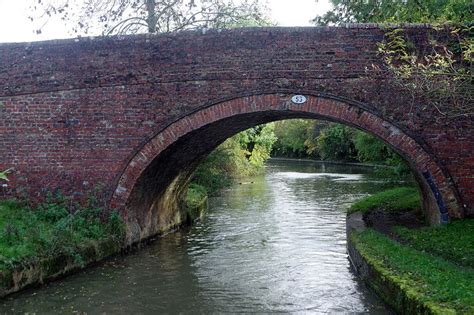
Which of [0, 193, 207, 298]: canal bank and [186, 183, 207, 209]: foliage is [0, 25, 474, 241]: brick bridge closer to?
[0, 193, 207, 298]: canal bank

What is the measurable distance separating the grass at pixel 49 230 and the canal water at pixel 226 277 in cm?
48

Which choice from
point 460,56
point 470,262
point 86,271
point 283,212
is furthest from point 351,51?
point 283,212

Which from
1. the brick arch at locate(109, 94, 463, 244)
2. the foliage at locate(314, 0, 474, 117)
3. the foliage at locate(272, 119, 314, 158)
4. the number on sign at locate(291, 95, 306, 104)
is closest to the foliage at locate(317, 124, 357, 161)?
the foliage at locate(272, 119, 314, 158)

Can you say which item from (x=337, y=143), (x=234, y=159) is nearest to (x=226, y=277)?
(x=234, y=159)

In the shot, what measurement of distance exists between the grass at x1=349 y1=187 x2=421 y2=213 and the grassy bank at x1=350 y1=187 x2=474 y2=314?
2537 mm

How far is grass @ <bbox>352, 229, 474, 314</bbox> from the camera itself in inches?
211

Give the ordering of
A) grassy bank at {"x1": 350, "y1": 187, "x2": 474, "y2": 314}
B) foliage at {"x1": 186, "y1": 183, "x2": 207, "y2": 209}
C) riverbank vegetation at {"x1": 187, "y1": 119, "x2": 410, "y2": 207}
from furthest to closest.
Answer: riverbank vegetation at {"x1": 187, "y1": 119, "x2": 410, "y2": 207}
foliage at {"x1": 186, "y1": 183, "x2": 207, "y2": 209}
grassy bank at {"x1": 350, "y1": 187, "x2": 474, "y2": 314}

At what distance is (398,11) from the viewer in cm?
1246

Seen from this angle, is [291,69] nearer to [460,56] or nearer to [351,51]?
[351,51]

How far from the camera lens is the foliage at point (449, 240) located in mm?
7496

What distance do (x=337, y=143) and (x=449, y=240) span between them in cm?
3860

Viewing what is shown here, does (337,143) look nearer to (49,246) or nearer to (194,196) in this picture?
(194,196)

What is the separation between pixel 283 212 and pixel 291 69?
25.2ft

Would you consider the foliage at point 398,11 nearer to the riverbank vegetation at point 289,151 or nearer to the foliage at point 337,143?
the riverbank vegetation at point 289,151
